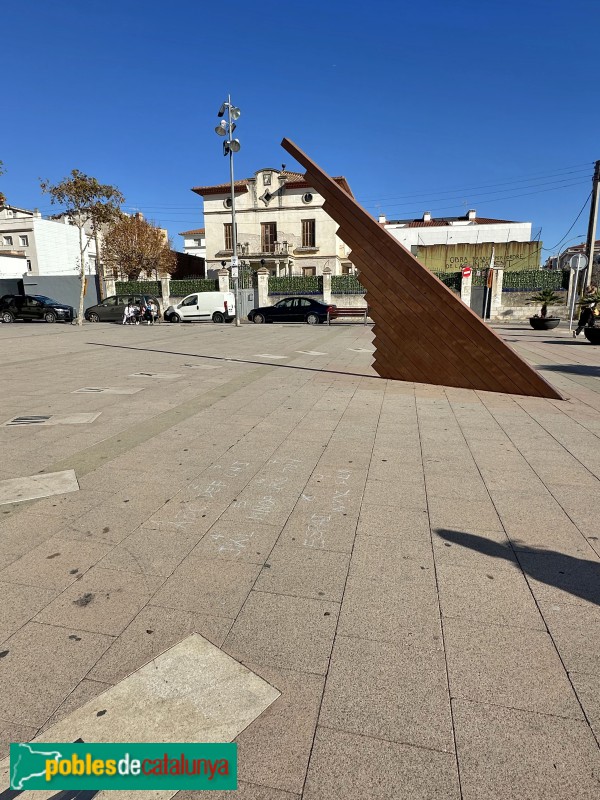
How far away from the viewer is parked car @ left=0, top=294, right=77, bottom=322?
83.6 feet

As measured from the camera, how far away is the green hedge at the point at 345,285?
1120 inches

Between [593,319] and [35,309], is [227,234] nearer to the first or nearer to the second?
[35,309]

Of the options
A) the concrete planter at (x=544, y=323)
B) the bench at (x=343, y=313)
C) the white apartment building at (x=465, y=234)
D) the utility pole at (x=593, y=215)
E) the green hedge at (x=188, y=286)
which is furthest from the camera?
the white apartment building at (x=465, y=234)

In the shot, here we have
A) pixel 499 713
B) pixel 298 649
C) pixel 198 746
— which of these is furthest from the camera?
pixel 298 649

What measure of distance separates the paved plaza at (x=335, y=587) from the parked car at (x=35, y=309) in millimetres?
23150

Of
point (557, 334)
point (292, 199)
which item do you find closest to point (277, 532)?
point (557, 334)

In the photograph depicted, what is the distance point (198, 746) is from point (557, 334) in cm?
1981

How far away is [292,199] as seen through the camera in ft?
133

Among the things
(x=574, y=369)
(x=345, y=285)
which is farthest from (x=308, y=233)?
(x=574, y=369)

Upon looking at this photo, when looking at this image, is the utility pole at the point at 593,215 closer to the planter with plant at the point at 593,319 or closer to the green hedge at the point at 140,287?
the planter with plant at the point at 593,319

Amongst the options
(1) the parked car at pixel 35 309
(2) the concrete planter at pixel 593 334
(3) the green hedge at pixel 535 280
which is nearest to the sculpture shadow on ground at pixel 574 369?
(2) the concrete planter at pixel 593 334

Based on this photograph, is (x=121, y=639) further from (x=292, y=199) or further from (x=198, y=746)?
(x=292, y=199)

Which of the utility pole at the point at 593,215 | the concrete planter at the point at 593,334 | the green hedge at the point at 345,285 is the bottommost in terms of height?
the concrete planter at the point at 593,334

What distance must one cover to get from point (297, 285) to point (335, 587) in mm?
28580
